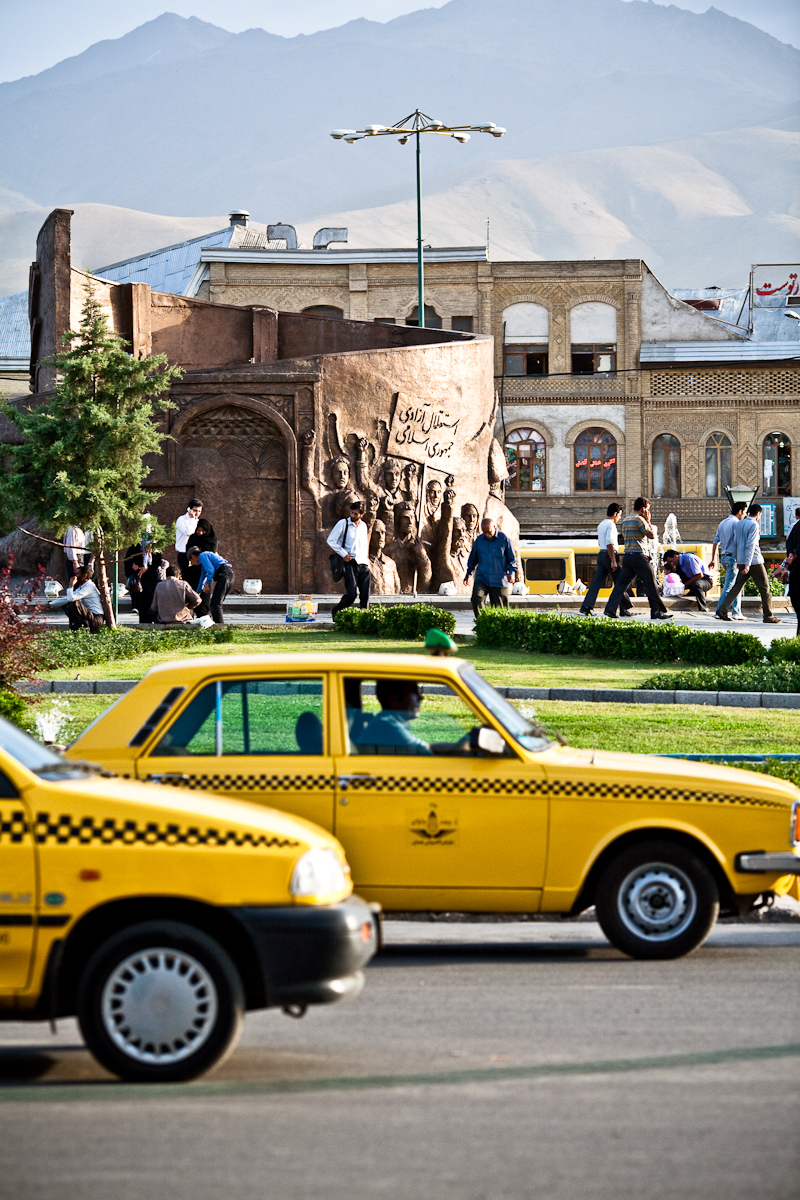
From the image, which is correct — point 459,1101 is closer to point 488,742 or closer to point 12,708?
point 488,742

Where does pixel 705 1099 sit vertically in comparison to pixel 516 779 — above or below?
below

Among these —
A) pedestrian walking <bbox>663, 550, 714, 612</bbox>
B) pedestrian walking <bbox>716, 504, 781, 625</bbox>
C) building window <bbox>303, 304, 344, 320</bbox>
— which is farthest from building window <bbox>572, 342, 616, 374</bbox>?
pedestrian walking <bbox>716, 504, 781, 625</bbox>

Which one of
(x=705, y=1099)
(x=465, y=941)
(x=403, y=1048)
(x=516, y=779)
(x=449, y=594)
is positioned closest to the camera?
(x=705, y=1099)

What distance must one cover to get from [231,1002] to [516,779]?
7.40ft

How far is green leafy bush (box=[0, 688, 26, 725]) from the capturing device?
11.9 m

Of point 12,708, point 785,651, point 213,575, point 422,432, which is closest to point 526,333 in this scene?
point 422,432

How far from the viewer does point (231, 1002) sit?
16.1 feet

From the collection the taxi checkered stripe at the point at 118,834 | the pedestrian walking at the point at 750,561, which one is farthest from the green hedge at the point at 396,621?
the taxi checkered stripe at the point at 118,834

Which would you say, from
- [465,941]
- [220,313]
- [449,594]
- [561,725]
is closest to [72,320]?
[220,313]

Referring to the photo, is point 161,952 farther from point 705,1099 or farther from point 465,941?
point 465,941

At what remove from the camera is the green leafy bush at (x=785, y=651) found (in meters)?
17.0

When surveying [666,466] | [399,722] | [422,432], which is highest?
[666,466]

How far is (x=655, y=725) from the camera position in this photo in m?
13.4

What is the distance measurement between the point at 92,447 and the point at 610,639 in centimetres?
780
